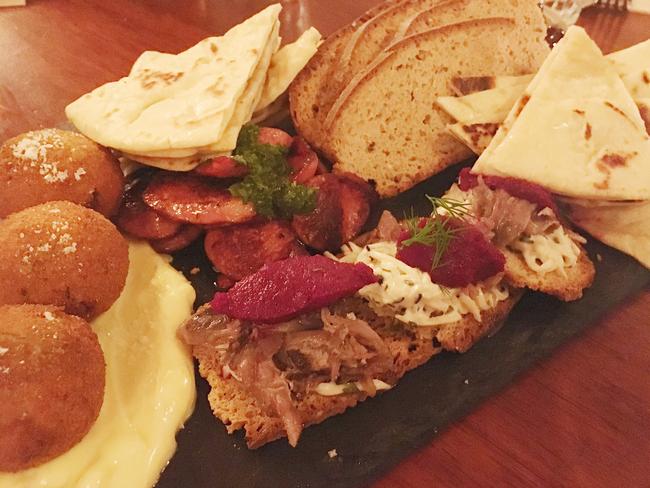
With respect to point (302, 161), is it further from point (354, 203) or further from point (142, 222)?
point (142, 222)

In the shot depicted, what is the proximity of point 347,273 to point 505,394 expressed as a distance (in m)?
0.83

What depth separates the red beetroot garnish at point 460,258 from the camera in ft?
8.21

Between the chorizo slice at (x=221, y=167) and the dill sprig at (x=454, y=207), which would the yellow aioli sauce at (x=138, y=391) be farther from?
the dill sprig at (x=454, y=207)

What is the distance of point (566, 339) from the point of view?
8.56 feet

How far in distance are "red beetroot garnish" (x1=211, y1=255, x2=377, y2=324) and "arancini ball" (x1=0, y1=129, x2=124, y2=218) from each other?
88 cm

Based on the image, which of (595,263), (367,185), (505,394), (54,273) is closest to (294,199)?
(367,185)

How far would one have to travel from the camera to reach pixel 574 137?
298cm

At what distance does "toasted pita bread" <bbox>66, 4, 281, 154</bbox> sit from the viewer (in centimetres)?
284

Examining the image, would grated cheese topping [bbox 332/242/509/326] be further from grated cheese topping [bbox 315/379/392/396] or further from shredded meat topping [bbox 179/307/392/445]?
grated cheese topping [bbox 315/379/392/396]

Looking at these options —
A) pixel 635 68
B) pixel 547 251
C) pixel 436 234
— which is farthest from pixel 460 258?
pixel 635 68

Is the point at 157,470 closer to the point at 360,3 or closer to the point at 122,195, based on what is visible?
the point at 122,195

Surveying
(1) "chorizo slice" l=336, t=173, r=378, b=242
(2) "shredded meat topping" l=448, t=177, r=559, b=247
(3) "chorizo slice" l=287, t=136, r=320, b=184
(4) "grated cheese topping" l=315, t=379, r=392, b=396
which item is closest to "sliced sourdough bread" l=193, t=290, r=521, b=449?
(4) "grated cheese topping" l=315, t=379, r=392, b=396

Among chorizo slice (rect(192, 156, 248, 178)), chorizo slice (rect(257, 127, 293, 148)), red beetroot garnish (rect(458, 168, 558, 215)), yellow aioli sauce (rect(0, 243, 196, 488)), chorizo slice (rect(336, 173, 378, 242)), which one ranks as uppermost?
red beetroot garnish (rect(458, 168, 558, 215))

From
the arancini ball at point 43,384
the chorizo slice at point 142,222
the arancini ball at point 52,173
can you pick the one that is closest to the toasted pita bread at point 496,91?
the chorizo slice at point 142,222
